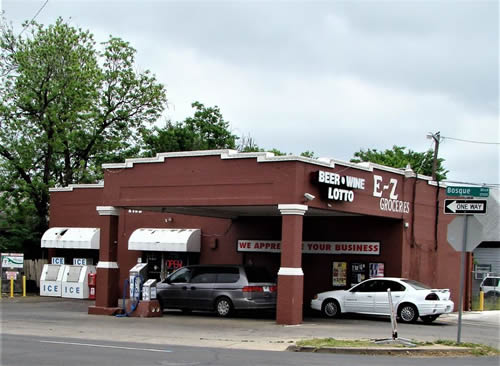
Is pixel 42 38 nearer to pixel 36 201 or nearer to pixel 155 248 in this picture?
pixel 36 201

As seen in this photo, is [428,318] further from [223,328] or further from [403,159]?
[403,159]

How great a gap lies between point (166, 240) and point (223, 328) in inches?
389

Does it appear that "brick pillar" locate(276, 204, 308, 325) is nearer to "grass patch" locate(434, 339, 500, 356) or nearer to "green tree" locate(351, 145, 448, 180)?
"grass patch" locate(434, 339, 500, 356)

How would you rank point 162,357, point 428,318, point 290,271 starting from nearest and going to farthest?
point 162,357
point 290,271
point 428,318

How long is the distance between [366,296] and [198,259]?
363 inches

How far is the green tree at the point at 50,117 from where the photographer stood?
38250mm

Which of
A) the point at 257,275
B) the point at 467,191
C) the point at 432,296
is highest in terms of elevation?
the point at 467,191

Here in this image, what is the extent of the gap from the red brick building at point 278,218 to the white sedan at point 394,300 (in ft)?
4.12

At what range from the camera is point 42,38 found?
39.2 meters

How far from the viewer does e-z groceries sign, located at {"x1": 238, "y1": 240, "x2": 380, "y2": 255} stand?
27.3 m

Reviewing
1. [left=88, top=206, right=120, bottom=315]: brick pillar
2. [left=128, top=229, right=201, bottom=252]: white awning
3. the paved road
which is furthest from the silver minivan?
the paved road

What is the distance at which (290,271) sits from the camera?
21828mm

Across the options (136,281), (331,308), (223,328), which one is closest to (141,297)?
(136,281)

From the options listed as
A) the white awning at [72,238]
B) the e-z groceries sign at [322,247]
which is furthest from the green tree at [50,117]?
the e-z groceries sign at [322,247]
